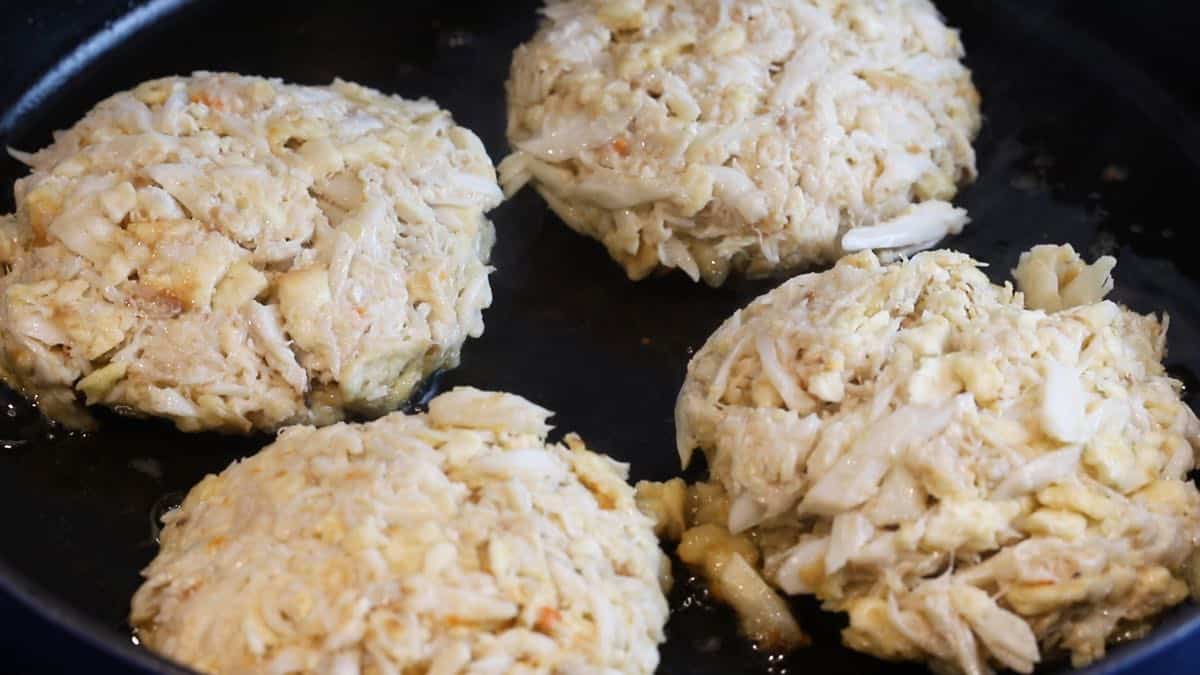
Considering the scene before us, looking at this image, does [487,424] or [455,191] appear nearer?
[487,424]

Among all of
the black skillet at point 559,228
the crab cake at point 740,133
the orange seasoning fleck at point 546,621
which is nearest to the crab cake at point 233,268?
the black skillet at point 559,228

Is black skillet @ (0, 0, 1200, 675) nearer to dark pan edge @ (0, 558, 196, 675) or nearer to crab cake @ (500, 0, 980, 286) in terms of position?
dark pan edge @ (0, 558, 196, 675)

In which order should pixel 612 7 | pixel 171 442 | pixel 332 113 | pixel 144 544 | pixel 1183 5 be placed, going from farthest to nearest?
pixel 1183 5 < pixel 612 7 < pixel 332 113 < pixel 171 442 < pixel 144 544

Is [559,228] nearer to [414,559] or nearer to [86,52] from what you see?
[414,559]

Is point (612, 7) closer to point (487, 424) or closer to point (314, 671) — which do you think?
point (487, 424)

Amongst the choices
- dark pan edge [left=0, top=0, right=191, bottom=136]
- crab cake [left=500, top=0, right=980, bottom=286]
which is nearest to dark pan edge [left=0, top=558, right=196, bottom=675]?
crab cake [left=500, top=0, right=980, bottom=286]

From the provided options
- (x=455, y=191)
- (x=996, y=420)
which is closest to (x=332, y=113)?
(x=455, y=191)
